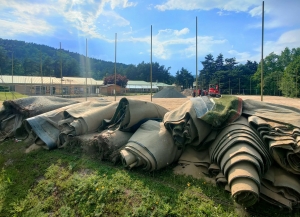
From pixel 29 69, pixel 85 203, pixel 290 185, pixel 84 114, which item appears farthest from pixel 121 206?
pixel 29 69

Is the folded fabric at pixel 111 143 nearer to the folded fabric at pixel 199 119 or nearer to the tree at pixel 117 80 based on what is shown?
the folded fabric at pixel 199 119

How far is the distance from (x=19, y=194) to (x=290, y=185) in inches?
137

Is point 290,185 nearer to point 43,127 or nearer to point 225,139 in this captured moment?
point 225,139

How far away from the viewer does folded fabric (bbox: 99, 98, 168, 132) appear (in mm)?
3520

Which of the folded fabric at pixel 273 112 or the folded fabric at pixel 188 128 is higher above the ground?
the folded fabric at pixel 273 112

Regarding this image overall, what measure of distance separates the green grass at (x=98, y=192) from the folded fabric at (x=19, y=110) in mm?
1399

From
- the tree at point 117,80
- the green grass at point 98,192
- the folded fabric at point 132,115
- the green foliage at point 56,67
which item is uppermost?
the green foliage at point 56,67

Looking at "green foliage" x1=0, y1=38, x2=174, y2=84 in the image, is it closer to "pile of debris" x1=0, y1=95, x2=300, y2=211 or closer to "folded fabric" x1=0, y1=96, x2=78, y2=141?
"folded fabric" x1=0, y1=96, x2=78, y2=141

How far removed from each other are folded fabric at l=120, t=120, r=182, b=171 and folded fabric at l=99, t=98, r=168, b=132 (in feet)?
1.59

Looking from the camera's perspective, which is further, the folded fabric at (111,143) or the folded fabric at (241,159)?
the folded fabric at (111,143)

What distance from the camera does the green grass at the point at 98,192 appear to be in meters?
2.32

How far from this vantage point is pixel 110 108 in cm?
433

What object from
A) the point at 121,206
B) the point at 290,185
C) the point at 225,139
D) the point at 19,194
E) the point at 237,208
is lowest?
the point at 19,194

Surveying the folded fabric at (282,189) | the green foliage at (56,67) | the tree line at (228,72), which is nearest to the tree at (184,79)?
the tree line at (228,72)
